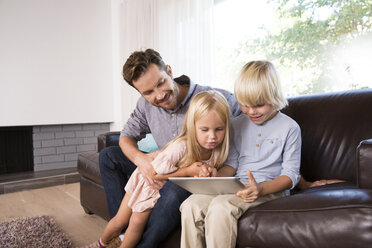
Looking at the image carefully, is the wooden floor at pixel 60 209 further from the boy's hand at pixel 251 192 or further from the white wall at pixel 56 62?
the boy's hand at pixel 251 192

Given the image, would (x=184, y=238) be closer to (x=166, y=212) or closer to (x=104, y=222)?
(x=166, y=212)

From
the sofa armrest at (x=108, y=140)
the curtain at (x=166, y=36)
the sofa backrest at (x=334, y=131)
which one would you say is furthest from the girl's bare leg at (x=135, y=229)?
the curtain at (x=166, y=36)

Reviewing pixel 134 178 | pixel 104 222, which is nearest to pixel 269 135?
pixel 134 178

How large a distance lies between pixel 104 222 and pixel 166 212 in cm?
126

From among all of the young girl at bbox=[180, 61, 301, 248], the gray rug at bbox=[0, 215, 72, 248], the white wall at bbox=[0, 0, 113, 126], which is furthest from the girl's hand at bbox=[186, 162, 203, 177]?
the white wall at bbox=[0, 0, 113, 126]

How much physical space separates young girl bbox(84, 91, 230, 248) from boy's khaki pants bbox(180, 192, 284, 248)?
0.48 ft

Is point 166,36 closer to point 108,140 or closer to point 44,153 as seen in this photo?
point 108,140

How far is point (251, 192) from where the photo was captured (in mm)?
1204

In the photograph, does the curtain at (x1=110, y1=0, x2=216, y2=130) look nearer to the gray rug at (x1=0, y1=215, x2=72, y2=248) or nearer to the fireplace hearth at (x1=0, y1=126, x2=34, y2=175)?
the fireplace hearth at (x1=0, y1=126, x2=34, y2=175)

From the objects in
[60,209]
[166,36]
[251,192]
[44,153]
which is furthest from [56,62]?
[251,192]

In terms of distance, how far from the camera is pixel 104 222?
2.48m

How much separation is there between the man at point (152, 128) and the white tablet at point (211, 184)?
16cm

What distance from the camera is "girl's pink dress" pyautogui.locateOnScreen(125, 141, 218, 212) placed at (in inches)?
58.6

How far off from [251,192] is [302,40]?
1.98 m
